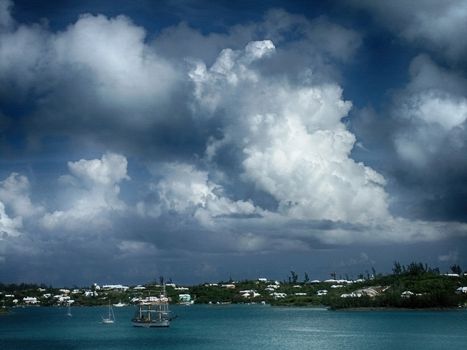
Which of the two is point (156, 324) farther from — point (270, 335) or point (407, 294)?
point (407, 294)

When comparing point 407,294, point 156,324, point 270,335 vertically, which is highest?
point 407,294

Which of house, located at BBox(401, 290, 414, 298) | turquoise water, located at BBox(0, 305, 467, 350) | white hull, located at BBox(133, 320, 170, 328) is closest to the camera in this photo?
turquoise water, located at BBox(0, 305, 467, 350)

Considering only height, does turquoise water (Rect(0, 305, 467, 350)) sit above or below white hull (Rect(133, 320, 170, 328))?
below

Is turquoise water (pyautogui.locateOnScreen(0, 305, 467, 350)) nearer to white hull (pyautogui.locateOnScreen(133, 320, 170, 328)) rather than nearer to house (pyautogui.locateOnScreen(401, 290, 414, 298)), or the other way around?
white hull (pyautogui.locateOnScreen(133, 320, 170, 328))

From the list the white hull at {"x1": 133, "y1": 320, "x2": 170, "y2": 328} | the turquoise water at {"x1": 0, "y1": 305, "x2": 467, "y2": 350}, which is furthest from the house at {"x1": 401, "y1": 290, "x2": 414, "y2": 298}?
the white hull at {"x1": 133, "y1": 320, "x2": 170, "y2": 328}

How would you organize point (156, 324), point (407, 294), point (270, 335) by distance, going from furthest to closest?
point (407, 294) → point (156, 324) → point (270, 335)

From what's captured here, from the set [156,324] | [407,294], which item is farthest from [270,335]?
[407,294]

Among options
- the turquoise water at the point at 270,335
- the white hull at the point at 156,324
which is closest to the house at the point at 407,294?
the turquoise water at the point at 270,335

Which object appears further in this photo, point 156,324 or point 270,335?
point 156,324

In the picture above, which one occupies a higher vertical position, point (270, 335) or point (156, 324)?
point (156, 324)

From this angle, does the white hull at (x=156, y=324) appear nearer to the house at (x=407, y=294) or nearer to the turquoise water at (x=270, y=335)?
the turquoise water at (x=270, y=335)

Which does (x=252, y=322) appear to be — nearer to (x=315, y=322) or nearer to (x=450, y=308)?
(x=315, y=322)

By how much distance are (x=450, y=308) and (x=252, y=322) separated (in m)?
50.0

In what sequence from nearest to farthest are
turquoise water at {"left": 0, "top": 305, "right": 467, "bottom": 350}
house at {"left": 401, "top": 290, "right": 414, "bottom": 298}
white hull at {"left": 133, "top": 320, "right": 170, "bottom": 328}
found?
turquoise water at {"left": 0, "top": 305, "right": 467, "bottom": 350} < white hull at {"left": 133, "top": 320, "right": 170, "bottom": 328} < house at {"left": 401, "top": 290, "right": 414, "bottom": 298}
